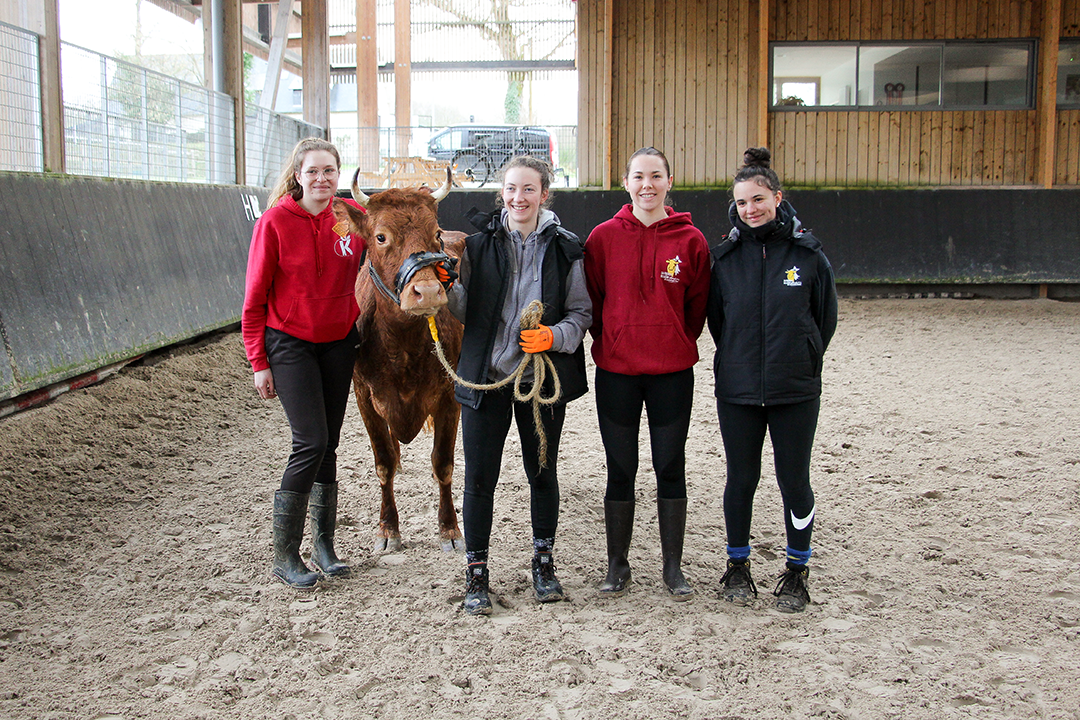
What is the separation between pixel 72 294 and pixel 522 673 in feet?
12.9

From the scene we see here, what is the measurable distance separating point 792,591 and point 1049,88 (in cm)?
1082

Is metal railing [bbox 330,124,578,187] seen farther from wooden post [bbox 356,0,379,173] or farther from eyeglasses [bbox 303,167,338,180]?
eyeglasses [bbox 303,167,338,180]

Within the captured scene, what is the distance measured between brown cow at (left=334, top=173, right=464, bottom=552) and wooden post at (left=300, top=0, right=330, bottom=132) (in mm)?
9604

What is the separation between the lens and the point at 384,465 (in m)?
3.78

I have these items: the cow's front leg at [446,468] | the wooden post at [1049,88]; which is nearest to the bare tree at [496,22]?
the wooden post at [1049,88]

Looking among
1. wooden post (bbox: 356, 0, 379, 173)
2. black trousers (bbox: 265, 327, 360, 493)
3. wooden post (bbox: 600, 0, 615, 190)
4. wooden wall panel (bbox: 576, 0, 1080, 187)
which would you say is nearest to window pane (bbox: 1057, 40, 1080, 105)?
wooden wall panel (bbox: 576, 0, 1080, 187)

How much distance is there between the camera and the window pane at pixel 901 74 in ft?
38.1

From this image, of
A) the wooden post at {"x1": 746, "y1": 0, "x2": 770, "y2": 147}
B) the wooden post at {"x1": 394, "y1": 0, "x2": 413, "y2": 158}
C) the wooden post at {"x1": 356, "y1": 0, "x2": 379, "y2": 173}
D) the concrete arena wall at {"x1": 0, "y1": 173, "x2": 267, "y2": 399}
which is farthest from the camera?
the wooden post at {"x1": 394, "y1": 0, "x2": 413, "y2": 158}

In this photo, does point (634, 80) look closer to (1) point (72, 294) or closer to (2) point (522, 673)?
(1) point (72, 294)

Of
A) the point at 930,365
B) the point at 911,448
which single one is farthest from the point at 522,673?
the point at 930,365

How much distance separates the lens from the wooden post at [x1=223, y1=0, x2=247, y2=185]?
9.02 metres

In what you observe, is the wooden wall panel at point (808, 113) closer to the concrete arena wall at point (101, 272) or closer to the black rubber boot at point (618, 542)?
the concrete arena wall at point (101, 272)

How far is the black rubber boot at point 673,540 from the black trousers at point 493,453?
1.38ft

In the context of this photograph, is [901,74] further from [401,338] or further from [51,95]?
[401,338]
